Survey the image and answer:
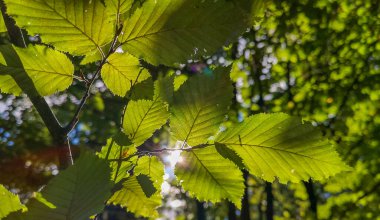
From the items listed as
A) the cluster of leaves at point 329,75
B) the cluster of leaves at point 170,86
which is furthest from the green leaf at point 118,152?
the cluster of leaves at point 329,75

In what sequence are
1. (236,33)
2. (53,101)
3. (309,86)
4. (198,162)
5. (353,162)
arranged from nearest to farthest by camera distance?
(236,33), (198,162), (353,162), (309,86), (53,101)

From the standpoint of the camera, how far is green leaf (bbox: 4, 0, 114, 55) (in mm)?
530

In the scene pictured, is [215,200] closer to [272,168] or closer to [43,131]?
[272,168]

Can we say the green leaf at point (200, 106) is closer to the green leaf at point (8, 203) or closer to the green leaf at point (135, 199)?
the green leaf at point (135, 199)

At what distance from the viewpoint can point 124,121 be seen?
68 cm

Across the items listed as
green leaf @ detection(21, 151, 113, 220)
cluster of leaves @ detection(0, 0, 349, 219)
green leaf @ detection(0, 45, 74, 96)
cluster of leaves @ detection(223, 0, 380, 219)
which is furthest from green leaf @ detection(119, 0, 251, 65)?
cluster of leaves @ detection(223, 0, 380, 219)

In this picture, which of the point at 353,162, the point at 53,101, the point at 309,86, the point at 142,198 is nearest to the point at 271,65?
the point at 309,86

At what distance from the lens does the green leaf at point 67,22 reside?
0.53 metres

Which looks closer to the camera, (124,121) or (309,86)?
(124,121)

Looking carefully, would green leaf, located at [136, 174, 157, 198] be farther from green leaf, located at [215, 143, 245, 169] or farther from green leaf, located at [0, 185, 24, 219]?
green leaf, located at [0, 185, 24, 219]

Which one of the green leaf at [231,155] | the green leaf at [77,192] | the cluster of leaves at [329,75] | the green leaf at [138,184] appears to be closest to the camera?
the green leaf at [77,192]

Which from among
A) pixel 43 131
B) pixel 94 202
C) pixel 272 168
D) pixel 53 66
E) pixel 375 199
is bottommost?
pixel 94 202

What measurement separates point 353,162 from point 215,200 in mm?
7970

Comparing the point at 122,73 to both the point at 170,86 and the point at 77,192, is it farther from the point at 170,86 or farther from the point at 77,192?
the point at 77,192
